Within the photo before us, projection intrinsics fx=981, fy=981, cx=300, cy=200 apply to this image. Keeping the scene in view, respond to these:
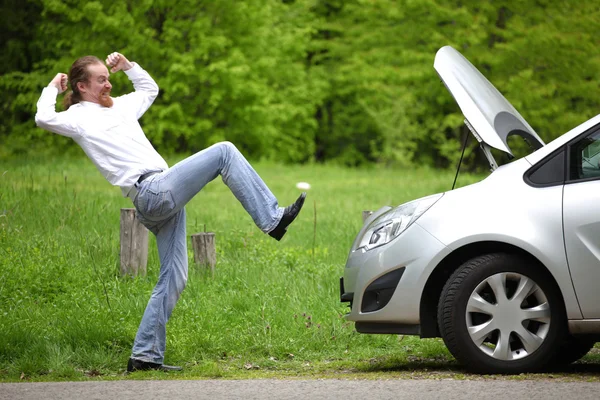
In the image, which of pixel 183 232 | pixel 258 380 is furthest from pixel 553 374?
pixel 183 232

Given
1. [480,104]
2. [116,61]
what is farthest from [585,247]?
[116,61]

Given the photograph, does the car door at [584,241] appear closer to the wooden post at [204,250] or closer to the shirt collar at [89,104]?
the shirt collar at [89,104]

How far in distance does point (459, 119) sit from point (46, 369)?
2533 cm

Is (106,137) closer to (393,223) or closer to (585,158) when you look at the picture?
(393,223)

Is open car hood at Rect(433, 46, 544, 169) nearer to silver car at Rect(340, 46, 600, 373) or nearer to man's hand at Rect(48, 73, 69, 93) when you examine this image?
silver car at Rect(340, 46, 600, 373)

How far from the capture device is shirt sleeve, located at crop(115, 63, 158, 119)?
6.30m

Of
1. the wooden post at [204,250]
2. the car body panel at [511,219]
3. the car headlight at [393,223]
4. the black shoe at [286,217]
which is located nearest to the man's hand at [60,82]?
the black shoe at [286,217]

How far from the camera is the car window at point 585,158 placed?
5672 millimetres

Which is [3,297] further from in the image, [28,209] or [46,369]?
[28,209]

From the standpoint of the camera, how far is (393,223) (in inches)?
239

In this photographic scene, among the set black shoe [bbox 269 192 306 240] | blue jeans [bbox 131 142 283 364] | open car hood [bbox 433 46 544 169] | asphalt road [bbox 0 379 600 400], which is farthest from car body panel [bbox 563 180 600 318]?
blue jeans [bbox 131 142 283 364]

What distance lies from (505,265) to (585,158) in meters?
0.80

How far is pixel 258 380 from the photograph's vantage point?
5.62 meters

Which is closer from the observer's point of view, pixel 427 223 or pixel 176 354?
pixel 427 223
